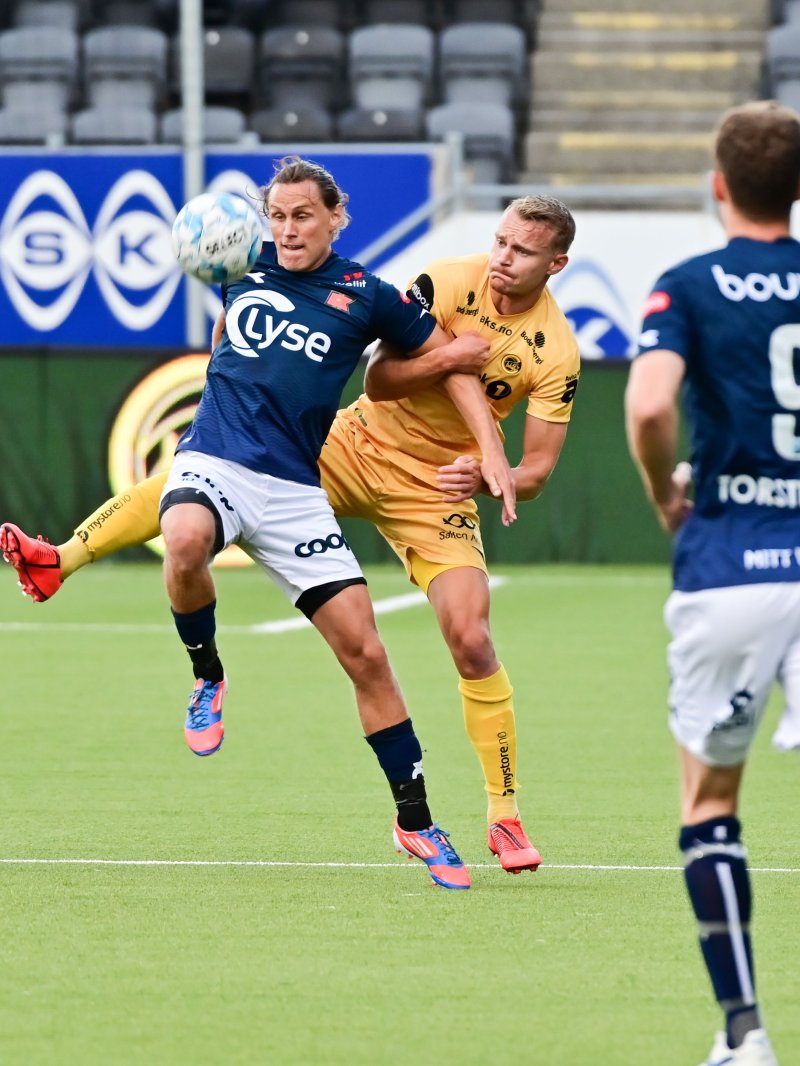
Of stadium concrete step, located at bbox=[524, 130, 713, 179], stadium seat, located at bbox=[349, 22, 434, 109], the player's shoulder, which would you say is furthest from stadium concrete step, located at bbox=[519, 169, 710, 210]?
the player's shoulder

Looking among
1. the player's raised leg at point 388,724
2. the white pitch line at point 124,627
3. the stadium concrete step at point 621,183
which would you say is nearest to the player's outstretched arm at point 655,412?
the player's raised leg at point 388,724

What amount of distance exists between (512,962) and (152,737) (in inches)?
154

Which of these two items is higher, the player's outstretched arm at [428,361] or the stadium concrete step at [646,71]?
the player's outstretched arm at [428,361]

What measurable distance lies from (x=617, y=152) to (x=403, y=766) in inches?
604

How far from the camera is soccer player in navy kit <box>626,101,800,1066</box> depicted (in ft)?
12.4

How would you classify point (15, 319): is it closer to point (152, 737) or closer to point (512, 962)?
point (152, 737)

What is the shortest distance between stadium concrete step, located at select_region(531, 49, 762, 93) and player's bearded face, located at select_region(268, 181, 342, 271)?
15.6 meters

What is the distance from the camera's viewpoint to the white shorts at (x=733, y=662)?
3.80 meters

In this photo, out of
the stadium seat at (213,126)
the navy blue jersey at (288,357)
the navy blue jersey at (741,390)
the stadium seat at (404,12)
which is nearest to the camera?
the navy blue jersey at (741,390)

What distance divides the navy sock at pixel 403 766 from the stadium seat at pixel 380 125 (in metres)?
13.9

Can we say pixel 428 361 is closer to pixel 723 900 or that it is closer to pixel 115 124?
pixel 723 900

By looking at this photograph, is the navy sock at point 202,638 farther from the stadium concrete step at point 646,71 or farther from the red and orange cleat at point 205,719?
the stadium concrete step at point 646,71

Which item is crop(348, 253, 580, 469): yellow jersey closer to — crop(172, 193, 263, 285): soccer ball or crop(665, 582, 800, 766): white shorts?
crop(172, 193, 263, 285): soccer ball

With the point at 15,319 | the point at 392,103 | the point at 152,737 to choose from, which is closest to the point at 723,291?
the point at 152,737
